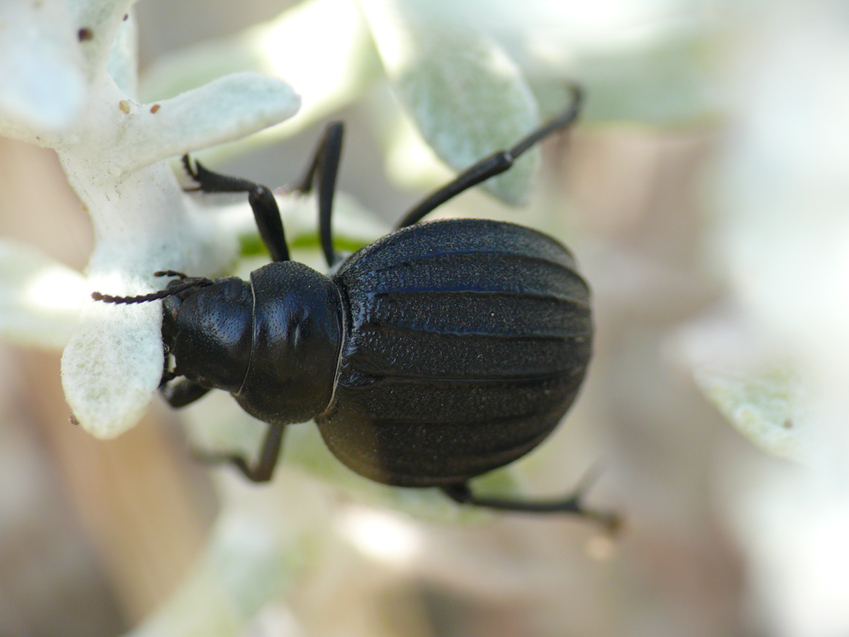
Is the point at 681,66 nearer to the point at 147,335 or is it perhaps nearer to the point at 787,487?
the point at 787,487

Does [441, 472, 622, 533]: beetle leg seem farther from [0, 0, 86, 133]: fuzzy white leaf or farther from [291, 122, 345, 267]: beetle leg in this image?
[0, 0, 86, 133]: fuzzy white leaf

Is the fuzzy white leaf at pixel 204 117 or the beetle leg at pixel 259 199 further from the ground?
the fuzzy white leaf at pixel 204 117

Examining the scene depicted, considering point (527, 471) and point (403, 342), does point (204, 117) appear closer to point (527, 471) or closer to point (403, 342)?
point (403, 342)

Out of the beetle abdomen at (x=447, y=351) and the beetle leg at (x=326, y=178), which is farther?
the beetle leg at (x=326, y=178)

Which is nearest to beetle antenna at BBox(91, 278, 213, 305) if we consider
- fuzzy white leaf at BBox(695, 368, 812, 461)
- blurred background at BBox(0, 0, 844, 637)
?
blurred background at BBox(0, 0, 844, 637)

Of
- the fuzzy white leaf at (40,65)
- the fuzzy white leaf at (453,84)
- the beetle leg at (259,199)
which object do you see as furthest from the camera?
the beetle leg at (259,199)

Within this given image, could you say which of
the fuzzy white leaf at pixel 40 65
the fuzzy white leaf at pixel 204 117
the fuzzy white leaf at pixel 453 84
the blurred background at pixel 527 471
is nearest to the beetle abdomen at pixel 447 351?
the fuzzy white leaf at pixel 453 84

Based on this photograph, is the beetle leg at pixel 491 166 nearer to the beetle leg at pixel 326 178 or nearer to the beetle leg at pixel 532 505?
the beetle leg at pixel 326 178

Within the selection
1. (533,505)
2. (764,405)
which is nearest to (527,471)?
(533,505)
